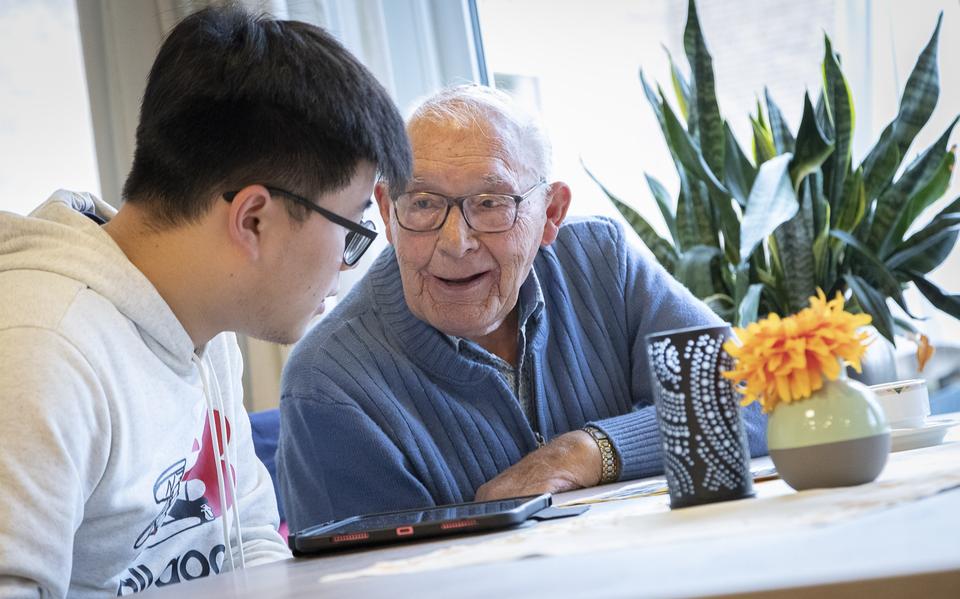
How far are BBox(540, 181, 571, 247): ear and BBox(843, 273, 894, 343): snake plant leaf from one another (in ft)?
3.01

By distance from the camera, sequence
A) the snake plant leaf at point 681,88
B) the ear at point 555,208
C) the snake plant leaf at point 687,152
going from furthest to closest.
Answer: the snake plant leaf at point 681,88 < the snake plant leaf at point 687,152 < the ear at point 555,208

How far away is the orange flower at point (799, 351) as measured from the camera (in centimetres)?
96

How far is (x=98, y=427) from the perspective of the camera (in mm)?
1130

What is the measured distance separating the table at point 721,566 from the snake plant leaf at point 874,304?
157 centimetres

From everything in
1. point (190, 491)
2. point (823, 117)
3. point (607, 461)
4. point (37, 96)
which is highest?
point (37, 96)

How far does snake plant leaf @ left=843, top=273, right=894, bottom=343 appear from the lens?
98.8 inches

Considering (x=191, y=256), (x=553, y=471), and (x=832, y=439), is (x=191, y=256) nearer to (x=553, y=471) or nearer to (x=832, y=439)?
(x=553, y=471)

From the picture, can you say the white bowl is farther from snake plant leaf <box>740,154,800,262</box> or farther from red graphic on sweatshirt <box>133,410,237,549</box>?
snake plant leaf <box>740,154,800,262</box>

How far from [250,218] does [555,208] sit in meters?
0.82

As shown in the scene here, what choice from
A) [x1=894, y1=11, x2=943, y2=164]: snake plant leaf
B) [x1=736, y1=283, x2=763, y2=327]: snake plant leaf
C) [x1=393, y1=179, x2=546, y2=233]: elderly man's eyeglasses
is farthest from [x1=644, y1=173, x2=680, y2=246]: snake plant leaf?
[x1=393, y1=179, x2=546, y2=233]: elderly man's eyeglasses

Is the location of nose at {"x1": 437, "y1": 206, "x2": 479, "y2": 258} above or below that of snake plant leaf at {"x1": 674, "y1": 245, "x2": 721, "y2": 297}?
above

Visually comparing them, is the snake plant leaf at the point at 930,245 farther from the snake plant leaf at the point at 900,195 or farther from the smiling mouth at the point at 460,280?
the smiling mouth at the point at 460,280

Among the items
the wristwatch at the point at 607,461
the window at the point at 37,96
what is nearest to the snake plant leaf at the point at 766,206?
the wristwatch at the point at 607,461

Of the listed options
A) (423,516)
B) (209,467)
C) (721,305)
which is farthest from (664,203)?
(423,516)
